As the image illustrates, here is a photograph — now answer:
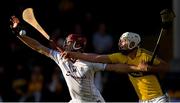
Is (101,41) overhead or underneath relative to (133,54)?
underneath

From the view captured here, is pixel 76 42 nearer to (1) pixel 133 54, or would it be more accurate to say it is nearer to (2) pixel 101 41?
(1) pixel 133 54

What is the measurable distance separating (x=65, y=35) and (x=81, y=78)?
620 centimetres

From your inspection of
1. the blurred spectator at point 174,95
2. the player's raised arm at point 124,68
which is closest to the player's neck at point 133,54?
the player's raised arm at point 124,68

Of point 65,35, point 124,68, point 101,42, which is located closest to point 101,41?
point 101,42

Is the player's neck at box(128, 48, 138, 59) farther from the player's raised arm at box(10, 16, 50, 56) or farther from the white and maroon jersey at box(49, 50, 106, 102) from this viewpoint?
the player's raised arm at box(10, 16, 50, 56)

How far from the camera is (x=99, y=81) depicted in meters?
17.0

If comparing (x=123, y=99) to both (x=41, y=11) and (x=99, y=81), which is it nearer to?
(x=99, y=81)

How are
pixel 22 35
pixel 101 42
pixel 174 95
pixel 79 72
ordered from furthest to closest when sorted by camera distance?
pixel 101 42 → pixel 174 95 → pixel 22 35 → pixel 79 72

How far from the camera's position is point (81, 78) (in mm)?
11531

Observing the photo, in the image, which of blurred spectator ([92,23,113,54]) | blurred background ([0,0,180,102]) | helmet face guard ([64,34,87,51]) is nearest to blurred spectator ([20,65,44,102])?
blurred background ([0,0,180,102])

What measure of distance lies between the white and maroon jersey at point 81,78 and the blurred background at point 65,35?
13.9ft

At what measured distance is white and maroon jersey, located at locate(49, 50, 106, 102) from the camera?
11.5m

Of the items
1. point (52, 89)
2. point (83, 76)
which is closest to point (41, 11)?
point (52, 89)

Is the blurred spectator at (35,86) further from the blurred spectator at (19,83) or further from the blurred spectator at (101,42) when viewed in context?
the blurred spectator at (101,42)
